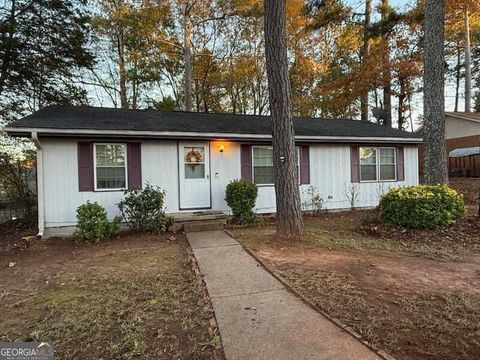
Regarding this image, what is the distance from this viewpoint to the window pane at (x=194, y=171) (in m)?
8.67

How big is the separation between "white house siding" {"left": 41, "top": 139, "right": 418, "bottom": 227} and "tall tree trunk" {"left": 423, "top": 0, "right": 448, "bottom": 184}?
2605 millimetres

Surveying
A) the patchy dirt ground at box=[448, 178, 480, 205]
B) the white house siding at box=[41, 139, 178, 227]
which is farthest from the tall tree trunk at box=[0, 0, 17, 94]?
the patchy dirt ground at box=[448, 178, 480, 205]

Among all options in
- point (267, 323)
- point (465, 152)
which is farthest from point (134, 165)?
point (465, 152)

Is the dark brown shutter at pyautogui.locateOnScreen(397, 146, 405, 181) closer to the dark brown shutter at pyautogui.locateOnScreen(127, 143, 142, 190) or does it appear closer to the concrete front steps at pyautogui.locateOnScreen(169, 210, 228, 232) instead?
the concrete front steps at pyautogui.locateOnScreen(169, 210, 228, 232)

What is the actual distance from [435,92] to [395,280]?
6366 millimetres

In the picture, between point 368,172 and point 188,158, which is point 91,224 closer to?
point 188,158

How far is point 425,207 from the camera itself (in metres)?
6.35

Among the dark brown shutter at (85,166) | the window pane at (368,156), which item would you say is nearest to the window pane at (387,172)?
the window pane at (368,156)

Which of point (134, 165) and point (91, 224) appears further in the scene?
point (134, 165)

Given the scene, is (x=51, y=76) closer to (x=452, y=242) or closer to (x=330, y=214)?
(x=330, y=214)

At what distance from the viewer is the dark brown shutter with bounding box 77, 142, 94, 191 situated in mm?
7625

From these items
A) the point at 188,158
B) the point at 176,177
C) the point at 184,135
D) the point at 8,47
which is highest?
the point at 8,47

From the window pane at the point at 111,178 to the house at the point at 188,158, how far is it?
0.02m

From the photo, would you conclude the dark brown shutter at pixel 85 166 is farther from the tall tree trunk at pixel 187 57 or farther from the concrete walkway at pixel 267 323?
the tall tree trunk at pixel 187 57
